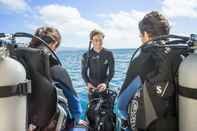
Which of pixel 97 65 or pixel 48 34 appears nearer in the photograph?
pixel 48 34

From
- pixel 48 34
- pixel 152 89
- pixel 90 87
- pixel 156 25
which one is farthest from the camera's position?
pixel 90 87

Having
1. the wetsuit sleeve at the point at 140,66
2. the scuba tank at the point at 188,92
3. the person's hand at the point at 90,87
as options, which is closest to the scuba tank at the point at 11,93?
the wetsuit sleeve at the point at 140,66

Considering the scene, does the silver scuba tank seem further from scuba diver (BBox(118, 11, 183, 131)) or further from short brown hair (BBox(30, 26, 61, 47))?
short brown hair (BBox(30, 26, 61, 47))

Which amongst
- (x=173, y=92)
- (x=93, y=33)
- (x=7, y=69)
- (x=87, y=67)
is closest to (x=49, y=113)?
(x=7, y=69)

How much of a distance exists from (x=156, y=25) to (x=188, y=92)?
0.47 m

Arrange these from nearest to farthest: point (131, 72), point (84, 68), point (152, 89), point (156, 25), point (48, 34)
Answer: point (152, 89), point (131, 72), point (156, 25), point (48, 34), point (84, 68)

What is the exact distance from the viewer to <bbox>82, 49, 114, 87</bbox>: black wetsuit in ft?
17.9

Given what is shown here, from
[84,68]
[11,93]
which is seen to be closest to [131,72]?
[11,93]

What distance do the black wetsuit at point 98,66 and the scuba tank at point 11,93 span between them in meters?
3.95

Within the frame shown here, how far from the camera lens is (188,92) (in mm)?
1442

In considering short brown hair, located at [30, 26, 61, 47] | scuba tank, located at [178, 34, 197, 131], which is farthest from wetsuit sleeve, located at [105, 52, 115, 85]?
scuba tank, located at [178, 34, 197, 131]

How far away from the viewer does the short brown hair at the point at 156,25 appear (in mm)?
1821

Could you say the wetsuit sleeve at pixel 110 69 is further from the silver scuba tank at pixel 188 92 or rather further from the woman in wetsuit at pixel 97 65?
the silver scuba tank at pixel 188 92

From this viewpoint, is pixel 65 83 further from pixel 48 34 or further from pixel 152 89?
pixel 152 89
